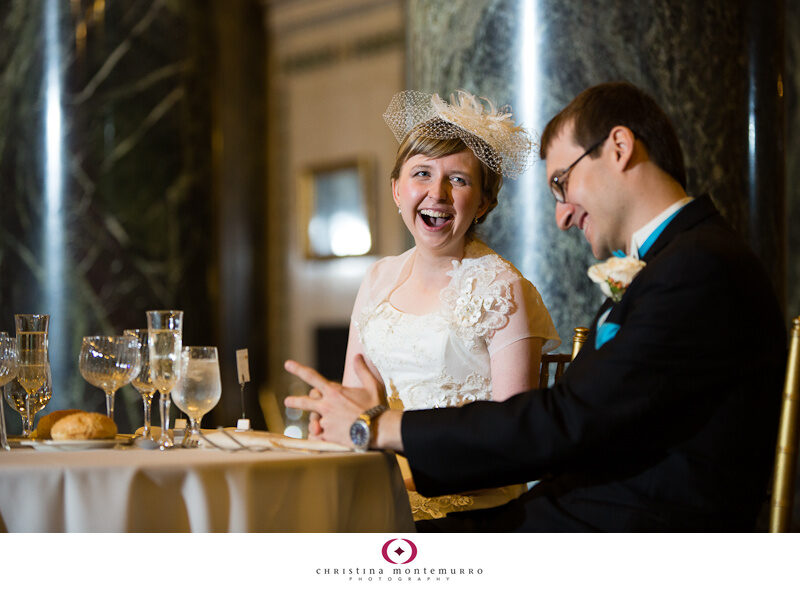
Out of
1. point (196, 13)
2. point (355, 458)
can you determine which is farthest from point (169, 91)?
point (355, 458)

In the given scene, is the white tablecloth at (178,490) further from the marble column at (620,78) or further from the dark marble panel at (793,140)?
the dark marble panel at (793,140)

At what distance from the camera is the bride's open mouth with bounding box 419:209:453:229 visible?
99.0 inches

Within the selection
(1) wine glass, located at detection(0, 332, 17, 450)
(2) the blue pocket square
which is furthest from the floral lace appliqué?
(1) wine glass, located at detection(0, 332, 17, 450)

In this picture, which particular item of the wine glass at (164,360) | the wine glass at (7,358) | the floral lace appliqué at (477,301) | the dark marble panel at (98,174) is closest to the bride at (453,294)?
the floral lace appliqué at (477,301)

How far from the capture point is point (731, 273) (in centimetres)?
160

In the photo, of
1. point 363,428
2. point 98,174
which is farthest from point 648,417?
point 98,174

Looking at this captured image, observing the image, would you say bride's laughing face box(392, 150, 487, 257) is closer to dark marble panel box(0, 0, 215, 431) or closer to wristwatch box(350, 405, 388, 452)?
wristwatch box(350, 405, 388, 452)

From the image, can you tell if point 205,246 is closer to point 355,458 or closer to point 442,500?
point 442,500

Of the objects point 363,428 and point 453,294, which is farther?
point 453,294

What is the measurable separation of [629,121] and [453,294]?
31.9 inches

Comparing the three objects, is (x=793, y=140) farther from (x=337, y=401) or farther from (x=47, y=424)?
(x=47, y=424)

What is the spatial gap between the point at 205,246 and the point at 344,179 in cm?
429

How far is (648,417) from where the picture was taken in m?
1.59

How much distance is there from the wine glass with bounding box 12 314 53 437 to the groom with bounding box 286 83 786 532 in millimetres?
741
